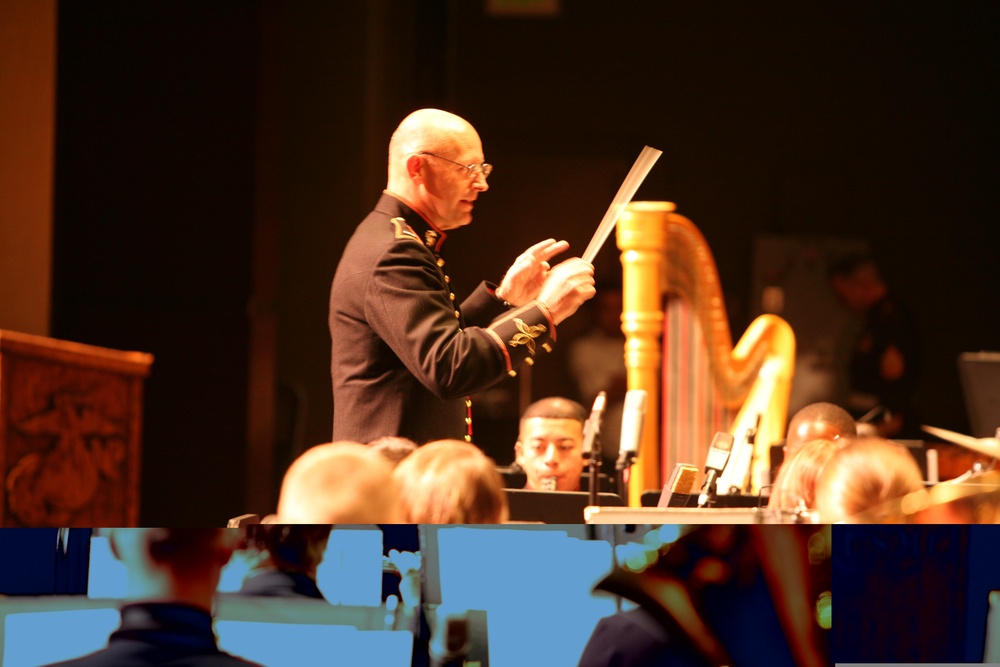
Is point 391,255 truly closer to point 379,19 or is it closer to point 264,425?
point 264,425

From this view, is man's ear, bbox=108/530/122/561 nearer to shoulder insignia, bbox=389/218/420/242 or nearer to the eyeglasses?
shoulder insignia, bbox=389/218/420/242

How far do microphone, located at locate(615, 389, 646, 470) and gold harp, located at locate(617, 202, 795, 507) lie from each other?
39 cm

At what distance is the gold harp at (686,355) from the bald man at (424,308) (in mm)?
760

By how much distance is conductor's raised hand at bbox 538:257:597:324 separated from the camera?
2.56m

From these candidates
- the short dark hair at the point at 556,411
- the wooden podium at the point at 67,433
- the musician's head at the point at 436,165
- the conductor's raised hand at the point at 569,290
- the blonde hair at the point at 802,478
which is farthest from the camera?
the short dark hair at the point at 556,411

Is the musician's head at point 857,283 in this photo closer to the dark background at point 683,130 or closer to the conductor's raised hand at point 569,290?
the dark background at point 683,130

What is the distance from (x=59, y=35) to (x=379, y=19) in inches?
87.5

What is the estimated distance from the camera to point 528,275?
2.69 m

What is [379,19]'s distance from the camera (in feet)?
22.9

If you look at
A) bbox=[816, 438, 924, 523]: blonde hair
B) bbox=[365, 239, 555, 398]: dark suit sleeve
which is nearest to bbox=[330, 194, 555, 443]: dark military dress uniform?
bbox=[365, 239, 555, 398]: dark suit sleeve

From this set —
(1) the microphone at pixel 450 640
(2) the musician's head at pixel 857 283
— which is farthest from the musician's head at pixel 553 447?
(2) the musician's head at pixel 857 283

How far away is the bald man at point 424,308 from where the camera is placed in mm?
2443

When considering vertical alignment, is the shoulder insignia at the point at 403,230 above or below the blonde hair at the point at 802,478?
above

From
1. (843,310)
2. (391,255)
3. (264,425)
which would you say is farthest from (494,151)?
(391,255)
